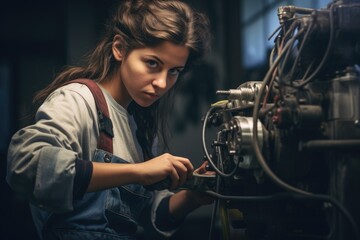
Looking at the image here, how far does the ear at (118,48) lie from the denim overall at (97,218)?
0.34 meters

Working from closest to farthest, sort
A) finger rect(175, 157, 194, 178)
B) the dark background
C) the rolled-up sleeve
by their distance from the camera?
the rolled-up sleeve < finger rect(175, 157, 194, 178) < the dark background

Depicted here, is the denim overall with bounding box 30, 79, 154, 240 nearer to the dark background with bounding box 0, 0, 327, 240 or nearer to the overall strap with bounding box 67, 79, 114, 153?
the overall strap with bounding box 67, 79, 114, 153

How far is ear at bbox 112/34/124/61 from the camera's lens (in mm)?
1286

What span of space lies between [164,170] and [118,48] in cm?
51

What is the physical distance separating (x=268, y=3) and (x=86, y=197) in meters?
2.23

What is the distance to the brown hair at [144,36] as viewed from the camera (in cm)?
122

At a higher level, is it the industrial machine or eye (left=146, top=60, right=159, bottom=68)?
eye (left=146, top=60, right=159, bottom=68)

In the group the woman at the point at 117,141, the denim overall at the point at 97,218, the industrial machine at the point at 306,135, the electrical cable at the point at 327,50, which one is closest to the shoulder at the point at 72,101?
the woman at the point at 117,141

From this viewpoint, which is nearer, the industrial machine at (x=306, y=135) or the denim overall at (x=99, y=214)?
the industrial machine at (x=306, y=135)

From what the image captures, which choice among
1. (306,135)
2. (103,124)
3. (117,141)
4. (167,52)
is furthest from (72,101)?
(306,135)

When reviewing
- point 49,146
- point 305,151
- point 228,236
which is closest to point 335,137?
point 305,151

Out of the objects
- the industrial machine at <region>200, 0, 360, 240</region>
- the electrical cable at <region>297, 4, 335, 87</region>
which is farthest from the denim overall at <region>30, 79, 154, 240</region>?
the electrical cable at <region>297, 4, 335, 87</region>

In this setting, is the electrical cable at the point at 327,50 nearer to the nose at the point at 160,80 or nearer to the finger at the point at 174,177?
the finger at the point at 174,177

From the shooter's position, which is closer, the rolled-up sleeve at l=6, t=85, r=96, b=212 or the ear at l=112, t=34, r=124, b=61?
the rolled-up sleeve at l=6, t=85, r=96, b=212
